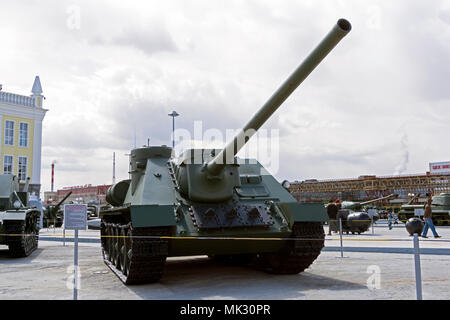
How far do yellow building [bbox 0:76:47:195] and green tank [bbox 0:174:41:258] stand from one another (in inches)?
848

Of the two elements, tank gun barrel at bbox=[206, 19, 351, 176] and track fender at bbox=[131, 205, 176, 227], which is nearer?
tank gun barrel at bbox=[206, 19, 351, 176]

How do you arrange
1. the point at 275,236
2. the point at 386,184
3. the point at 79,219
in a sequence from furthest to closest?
the point at 386,184
the point at 275,236
the point at 79,219

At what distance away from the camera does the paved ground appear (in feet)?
24.6

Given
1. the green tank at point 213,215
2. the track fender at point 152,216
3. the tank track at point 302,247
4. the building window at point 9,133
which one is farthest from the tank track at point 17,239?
the building window at point 9,133

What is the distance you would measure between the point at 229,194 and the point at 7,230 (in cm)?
674

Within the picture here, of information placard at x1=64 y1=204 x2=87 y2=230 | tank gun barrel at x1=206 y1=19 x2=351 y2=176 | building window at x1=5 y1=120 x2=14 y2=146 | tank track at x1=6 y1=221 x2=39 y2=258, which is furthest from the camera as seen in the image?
building window at x1=5 y1=120 x2=14 y2=146

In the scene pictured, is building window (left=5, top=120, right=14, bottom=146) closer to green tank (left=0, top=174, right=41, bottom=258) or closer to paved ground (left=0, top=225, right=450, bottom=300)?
green tank (left=0, top=174, right=41, bottom=258)

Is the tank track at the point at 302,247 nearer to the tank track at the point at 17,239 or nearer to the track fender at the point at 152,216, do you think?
the track fender at the point at 152,216

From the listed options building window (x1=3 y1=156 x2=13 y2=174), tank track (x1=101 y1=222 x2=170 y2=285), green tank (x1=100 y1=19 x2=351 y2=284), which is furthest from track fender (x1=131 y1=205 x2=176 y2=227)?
building window (x1=3 y1=156 x2=13 y2=174)

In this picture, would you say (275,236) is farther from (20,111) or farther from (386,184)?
(386,184)

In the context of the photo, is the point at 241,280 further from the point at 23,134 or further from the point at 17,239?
the point at 23,134

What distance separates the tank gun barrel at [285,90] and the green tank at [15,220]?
670 cm

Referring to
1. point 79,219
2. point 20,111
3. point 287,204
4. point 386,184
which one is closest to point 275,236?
point 287,204
